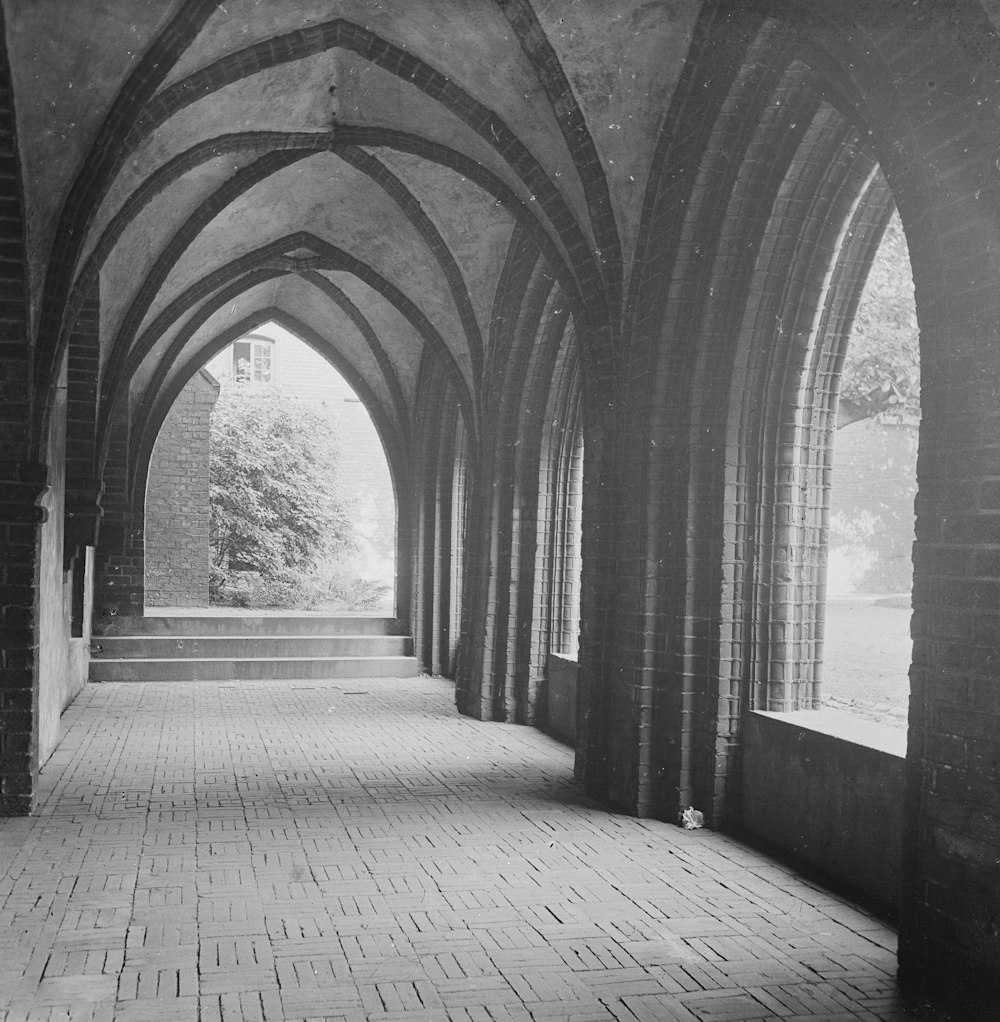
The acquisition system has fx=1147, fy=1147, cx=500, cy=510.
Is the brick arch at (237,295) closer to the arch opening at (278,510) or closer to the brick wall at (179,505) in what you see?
the brick wall at (179,505)

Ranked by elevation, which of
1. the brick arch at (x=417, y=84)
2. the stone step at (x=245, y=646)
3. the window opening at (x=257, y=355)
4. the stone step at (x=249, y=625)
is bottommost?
the stone step at (x=245, y=646)

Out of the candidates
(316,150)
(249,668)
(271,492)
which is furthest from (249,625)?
(271,492)

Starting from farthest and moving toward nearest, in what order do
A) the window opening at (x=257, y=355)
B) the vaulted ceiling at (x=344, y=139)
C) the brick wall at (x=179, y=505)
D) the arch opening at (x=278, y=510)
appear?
the window opening at (x=257, y=355)
the arch opening at (x=278, y=510)
the brick wall at (x=179, y=505)
the vaulted ceiling at (x=344, y=139)

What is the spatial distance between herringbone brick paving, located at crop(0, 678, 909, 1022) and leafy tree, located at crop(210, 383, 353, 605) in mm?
14946

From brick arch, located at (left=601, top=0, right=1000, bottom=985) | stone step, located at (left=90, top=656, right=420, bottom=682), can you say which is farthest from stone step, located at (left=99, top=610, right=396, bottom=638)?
brick arch, located at (left=601, top=0, right=1000, bottom=985)

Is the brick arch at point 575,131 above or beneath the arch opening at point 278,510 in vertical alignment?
above

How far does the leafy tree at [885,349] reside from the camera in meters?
7.83

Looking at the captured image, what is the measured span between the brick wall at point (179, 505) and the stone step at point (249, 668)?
18.6ft

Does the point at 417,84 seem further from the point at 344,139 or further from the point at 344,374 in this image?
the point at 344,374

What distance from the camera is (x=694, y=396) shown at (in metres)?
6.60

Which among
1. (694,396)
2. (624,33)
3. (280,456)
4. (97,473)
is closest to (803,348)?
(694,396)

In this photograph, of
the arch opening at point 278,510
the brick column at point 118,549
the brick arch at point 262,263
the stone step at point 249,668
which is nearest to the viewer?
the brick arch at point 262,263

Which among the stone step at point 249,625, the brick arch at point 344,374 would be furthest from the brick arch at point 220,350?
the stone step at point 249,625

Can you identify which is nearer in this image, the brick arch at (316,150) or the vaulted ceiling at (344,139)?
the vaulted ceiling at (344,139)
